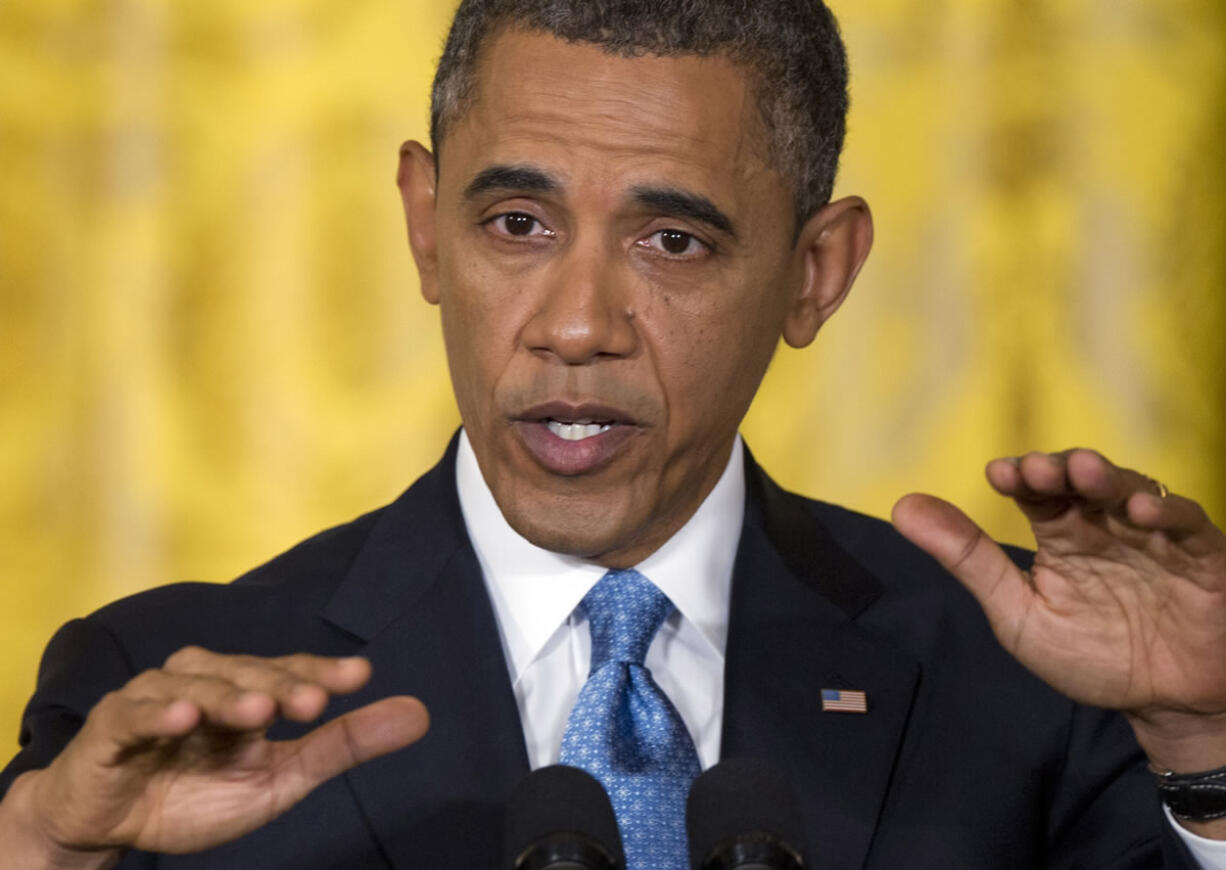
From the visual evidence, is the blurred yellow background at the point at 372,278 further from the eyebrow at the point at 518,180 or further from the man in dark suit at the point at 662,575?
the eyebrow at the point at 518,180

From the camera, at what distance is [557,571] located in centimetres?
200

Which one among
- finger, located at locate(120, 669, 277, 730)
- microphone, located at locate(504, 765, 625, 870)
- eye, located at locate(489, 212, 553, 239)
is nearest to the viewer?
microphone, located at locate(504, 765, 625, 870)

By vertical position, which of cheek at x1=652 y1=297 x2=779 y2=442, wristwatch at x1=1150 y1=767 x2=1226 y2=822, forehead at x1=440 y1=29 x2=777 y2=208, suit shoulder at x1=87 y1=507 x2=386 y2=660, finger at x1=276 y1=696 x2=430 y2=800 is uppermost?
forehead at x1=440 y1=29 x2=777 y2=208

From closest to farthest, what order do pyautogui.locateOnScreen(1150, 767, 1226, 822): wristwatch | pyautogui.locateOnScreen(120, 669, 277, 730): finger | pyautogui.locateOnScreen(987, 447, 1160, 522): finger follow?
pyautogui.locateOnScreen(120, 669, 277, 730): finger < pyautogui.locateOnScreen(987, 447, 1160, 522): finger < pyautogui.locateOnScreen(1150, 767, 1226, 822): wristwatch

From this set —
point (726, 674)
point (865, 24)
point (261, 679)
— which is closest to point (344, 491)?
point (726, 674)

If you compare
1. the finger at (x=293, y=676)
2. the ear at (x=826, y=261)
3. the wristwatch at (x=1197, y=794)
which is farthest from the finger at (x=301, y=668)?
the ear at (x=826, y=261)

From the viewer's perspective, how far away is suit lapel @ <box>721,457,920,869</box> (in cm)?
195

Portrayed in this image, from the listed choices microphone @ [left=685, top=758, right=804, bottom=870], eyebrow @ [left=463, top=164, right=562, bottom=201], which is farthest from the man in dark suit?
microphone @ [left=685, top=758, right=804, bottom=870]

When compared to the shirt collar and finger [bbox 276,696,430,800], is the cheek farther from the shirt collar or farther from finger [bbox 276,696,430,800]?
finger [bbox 276,696,430,800]

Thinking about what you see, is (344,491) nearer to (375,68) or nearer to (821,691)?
(375,68)

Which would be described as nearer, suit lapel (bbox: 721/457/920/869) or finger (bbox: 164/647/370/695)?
finger (bbox: 164/647/370/695)

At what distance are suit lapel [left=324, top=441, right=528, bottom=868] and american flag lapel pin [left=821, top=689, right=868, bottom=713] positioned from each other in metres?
0.35

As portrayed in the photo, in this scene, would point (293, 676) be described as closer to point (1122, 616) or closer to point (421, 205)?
point (1122, 616)

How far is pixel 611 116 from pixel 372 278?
864 millimetres
